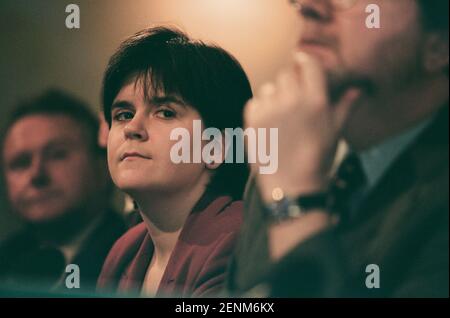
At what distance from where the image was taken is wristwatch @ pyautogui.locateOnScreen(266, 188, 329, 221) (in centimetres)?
426

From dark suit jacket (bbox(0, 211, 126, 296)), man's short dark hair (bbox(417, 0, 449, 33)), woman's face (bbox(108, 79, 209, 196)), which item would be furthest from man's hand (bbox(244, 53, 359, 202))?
dark suit jacket (bbox(0, 211, 126, 296))

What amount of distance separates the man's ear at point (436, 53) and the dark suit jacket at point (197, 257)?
114 centimetres

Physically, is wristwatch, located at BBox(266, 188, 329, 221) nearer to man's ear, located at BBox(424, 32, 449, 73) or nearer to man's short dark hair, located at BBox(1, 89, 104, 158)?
man's ear, located at BBox(424, 32, 449, 73)

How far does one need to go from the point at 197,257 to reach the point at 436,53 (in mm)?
1510

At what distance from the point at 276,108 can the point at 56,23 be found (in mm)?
1179

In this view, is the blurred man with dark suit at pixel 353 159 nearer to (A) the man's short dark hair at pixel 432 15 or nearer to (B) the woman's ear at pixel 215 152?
(A) the man's short dark hair at pixel 432 15

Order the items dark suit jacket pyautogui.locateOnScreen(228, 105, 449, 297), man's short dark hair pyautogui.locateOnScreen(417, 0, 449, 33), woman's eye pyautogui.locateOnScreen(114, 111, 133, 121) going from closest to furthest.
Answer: dark suit jacket pyautogui.locateOnScreen(228, 105, 449, 297), man's short dark hair pyautogui.locateOnScreen(417, 0, 449, 33), woman's eye pyautogui.locateOnScreen(114, 111, 133, 121)

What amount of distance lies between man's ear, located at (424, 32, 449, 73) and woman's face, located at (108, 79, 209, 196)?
3.74 feet

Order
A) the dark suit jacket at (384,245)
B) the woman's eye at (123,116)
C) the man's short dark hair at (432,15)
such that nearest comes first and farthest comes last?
1. the dark suit jacket at (384,245)
2. the man's short dark hair at (432,15)
3. the woman's eye at (123,116)

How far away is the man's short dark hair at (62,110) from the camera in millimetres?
4465

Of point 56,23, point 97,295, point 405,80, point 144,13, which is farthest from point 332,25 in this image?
point 97,295

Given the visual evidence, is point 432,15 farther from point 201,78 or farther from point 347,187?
point 201,78

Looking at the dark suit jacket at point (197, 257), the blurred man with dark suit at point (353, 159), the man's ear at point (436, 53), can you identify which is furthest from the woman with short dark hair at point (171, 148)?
the man's ear at point (436, 53)
